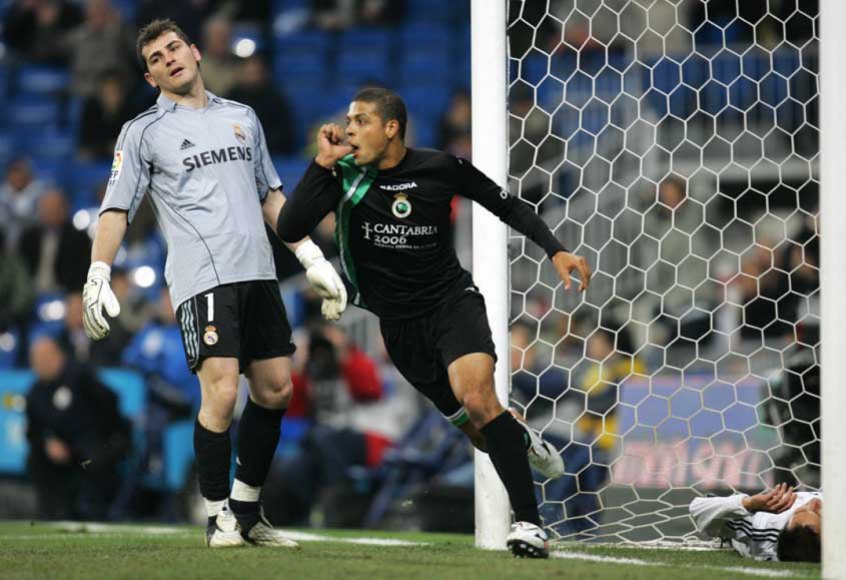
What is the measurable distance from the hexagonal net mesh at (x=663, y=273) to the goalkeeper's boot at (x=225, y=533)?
61.3 inches

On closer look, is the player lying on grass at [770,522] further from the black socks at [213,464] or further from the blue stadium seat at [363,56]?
the blue stadium seat at [363,56]

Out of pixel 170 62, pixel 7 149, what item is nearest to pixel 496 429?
pixel 170 62

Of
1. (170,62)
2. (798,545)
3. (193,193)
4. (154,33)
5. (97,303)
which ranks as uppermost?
(154,33)

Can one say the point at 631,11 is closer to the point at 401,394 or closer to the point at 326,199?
the point at 401,394

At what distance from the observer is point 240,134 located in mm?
5266

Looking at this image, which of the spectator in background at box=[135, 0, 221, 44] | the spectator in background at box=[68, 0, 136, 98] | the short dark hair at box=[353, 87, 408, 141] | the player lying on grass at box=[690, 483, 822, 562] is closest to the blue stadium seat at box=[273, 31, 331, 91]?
the spectator in background at box=[135, 0, 221, 44]

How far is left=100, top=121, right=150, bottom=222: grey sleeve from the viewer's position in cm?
508

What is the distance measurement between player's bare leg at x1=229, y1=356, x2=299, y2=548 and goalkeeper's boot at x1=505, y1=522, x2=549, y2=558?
0.94 metres

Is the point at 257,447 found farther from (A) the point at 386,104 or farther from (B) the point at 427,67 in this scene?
(B) the point at 427,67

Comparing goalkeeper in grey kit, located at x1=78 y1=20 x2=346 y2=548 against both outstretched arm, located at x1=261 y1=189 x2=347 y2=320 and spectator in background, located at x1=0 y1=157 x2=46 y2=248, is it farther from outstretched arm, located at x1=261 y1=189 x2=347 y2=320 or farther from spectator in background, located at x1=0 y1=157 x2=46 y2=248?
spectator in background, located at x1=0 y1=157 x2=46 y2=248

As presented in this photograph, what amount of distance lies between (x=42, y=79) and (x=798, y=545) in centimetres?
1087

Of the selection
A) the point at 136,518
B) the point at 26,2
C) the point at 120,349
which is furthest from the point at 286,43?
the point at 136,518

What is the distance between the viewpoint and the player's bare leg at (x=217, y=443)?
16.3 feet

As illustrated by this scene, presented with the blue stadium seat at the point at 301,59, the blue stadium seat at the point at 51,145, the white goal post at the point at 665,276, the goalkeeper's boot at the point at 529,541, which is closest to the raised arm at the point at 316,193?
the white goal post at the point at 665,276
